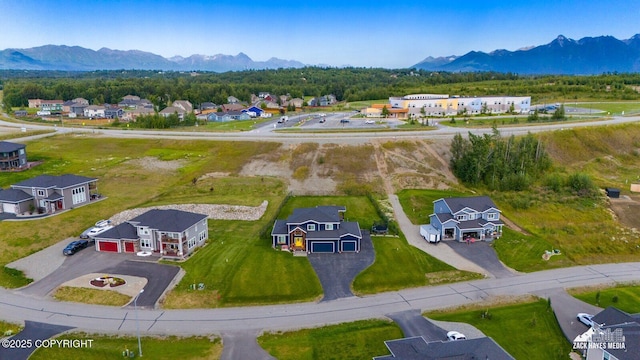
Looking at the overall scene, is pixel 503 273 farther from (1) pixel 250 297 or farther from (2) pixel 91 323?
(2) pixel 91 323

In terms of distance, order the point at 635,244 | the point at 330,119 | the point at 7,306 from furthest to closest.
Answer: the point at 330,119 < the point at 635,244 < the point at 7,306

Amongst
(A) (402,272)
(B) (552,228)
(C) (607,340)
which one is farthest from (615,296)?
(A) (402,272)

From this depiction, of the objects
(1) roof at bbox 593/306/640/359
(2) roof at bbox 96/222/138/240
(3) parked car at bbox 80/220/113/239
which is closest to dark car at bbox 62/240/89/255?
(3) parked car at bbox 80/220/113/239

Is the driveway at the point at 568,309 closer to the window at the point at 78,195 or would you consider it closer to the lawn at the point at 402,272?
the lawn at the point at 402,272

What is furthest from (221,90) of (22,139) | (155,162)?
(155,162)

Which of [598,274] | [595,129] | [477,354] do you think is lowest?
[598,274]

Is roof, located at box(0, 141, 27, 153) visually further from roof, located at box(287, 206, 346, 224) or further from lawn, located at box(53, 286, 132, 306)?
roof, located at box(287, 206, 346, 224)
